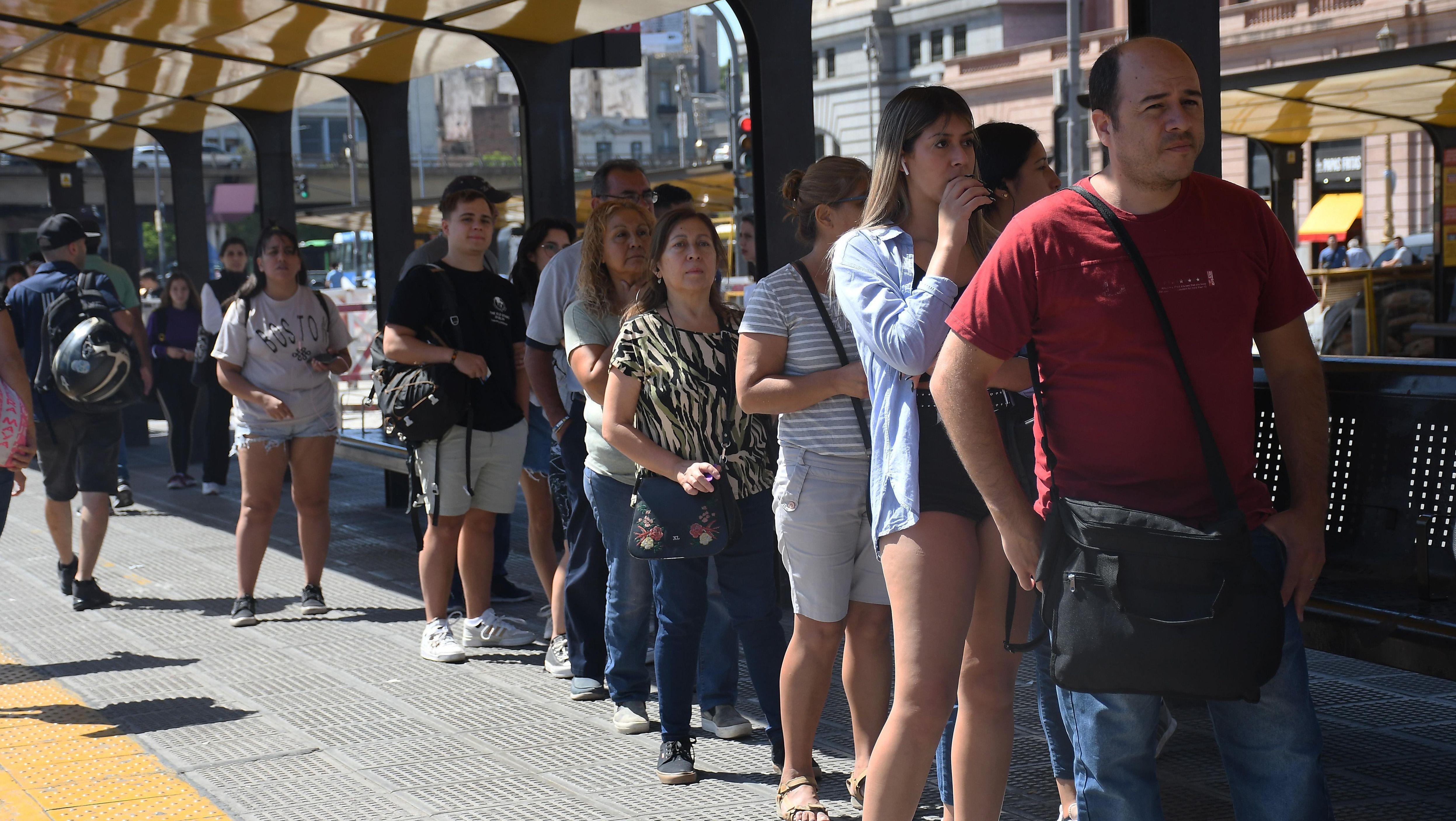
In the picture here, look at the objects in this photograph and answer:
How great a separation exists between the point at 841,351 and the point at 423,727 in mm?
2403

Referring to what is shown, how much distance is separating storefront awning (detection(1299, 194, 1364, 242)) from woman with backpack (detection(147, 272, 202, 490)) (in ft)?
80.2

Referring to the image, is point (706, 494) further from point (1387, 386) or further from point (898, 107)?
point (1387, 386)

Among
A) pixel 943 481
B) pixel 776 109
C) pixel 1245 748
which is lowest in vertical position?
pixel 1245 748

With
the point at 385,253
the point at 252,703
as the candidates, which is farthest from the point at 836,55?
the point at 252,703

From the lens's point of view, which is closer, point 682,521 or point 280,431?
point 682,521

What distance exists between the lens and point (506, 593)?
298 inches

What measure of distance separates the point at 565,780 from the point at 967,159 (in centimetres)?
241

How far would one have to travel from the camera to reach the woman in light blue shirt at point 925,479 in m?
3.20

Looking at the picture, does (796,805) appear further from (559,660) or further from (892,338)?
(559,660)

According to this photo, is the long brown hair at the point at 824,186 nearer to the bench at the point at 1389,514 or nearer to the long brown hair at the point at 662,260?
the long brown hair at the point at 662,260

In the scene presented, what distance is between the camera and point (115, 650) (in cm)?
673

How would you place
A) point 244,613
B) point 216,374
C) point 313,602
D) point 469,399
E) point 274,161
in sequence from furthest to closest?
point 274,161 → point 216,374 → point 313,602 → point 244,613 → point 469,399

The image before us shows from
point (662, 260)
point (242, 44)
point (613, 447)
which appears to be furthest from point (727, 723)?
point (242, 44)

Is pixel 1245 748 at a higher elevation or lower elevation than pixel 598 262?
lower
